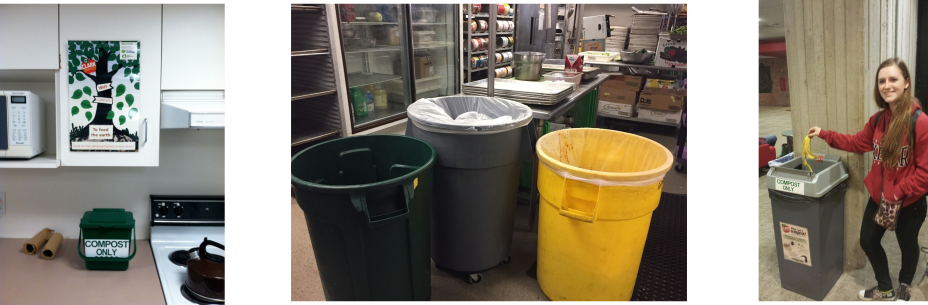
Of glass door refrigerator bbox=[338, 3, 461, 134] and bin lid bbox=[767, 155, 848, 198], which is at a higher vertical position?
glass door refrigerator bbox=[338, 3, 461, 134]

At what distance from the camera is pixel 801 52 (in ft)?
7.42

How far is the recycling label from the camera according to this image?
218 cm

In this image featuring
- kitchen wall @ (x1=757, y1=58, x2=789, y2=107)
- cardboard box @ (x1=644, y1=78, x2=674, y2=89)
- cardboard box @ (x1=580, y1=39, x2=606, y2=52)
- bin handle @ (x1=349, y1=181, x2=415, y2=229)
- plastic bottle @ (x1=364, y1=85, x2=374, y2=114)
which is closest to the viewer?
bin handle @ (x1=349, y1=181, x2=415, y2=229)

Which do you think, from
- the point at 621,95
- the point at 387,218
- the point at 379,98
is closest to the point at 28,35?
the point at 379,98

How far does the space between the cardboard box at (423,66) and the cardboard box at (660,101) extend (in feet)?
7.71

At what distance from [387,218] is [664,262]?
1.43 meters

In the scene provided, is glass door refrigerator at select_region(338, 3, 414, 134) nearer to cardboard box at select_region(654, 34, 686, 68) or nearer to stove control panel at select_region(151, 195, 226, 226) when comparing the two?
stove control panel at select_region(151, 195, 226, 226)

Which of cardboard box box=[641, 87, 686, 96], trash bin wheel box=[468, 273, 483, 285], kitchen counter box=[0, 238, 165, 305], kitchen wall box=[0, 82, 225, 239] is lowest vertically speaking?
kitchen counter box=[0, 238, 165, 305]

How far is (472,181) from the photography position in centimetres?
193

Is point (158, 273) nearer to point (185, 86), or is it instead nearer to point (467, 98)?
point (185, 86)

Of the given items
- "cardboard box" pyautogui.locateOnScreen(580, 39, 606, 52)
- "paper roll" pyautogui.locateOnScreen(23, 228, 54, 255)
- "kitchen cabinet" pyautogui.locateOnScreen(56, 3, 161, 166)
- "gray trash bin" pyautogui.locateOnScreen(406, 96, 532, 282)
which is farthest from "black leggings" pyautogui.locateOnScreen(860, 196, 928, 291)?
"paper roll" pyautogui.locateOnScreen(23, 228, 54, 255)

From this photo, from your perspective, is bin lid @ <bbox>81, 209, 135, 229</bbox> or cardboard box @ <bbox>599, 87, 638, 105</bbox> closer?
bin lid @ <bbox>81, 209, 135, 229</bbox>

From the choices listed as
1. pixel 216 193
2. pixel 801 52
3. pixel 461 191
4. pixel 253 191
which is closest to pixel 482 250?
pixel 461 191

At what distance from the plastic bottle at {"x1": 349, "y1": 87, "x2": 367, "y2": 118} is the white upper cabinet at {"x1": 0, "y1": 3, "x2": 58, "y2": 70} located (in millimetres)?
1488
